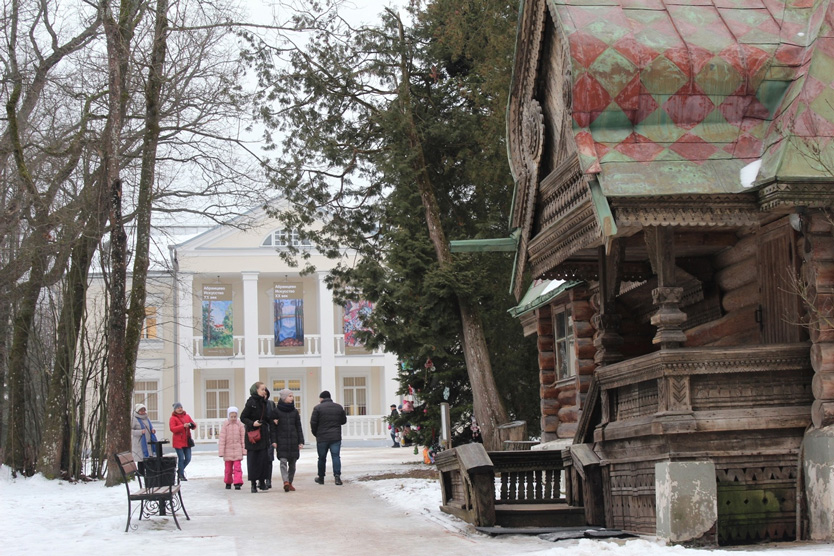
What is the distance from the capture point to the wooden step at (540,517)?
1244 centimetres

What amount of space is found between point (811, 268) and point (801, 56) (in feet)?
7.28

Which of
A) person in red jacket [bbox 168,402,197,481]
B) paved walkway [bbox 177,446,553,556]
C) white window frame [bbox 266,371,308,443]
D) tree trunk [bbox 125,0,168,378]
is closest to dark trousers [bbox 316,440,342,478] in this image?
paved walkway [bbox 177,446,553,556]

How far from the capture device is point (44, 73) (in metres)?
23.7

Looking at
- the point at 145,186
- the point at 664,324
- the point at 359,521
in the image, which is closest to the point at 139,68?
the point at 145,186

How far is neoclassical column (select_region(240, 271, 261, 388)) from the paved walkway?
106 ft

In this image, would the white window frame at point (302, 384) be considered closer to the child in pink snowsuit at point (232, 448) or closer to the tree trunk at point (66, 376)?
the tree trunk at point (66, 376)

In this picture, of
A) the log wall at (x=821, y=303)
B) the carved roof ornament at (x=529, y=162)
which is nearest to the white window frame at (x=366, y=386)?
the carved roof ornament at (x=529, y=162)

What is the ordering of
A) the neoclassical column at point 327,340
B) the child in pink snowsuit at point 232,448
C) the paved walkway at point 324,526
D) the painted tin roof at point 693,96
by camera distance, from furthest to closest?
the neoclassical column at point 327,340 < the child in pink snowsuit at point 232,448 < the paved walkway at point 324,526 < the painted tin roof at point 693,96

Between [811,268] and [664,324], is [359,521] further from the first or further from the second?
[811,268]

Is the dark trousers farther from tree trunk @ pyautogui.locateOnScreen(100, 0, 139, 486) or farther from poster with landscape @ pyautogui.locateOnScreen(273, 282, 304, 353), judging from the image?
poster with landscape @ pyautogui.locateOnScreen(273, 282, 304, 353)

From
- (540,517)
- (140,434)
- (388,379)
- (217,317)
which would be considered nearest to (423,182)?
(140,434)

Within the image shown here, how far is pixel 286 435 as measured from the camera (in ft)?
63.9

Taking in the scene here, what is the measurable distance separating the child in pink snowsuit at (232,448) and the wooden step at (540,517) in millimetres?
8809

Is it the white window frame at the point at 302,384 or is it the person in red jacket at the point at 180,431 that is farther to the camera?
the white window frame at the point at 302,384
